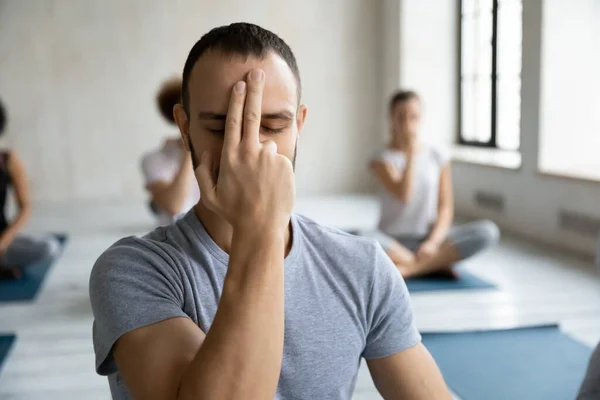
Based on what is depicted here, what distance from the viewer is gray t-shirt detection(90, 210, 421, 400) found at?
Answer: 37.0 inches

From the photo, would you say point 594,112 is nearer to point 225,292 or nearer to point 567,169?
point 567,169

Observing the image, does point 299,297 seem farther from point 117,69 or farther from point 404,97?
point 117,69

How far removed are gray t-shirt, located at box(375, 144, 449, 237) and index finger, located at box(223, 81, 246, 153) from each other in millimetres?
3089

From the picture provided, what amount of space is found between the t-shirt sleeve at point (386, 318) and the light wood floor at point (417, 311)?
1.27 metres

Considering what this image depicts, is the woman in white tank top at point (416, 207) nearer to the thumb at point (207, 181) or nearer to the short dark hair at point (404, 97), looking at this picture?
the short dark hair at point (404, 97)

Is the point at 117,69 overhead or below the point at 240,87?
overhead

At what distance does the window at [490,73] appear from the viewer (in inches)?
233

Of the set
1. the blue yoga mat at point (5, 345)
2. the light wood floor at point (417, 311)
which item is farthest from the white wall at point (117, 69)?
the blue yoga mat at point (5, 345)

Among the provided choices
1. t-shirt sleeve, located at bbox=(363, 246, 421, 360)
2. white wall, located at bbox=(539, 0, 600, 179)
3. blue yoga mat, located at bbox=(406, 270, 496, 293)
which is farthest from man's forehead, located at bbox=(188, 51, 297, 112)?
white wall, located at bbox=(539, 0, 600, 179)

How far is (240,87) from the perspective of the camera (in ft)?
2.97

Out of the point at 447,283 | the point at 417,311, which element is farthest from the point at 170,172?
the point at 447,283

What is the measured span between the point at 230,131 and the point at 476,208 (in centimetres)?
535

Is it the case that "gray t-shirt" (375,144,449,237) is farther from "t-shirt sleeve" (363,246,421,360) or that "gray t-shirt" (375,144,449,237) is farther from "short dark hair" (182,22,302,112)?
"short dark hair" (182,22,302,112)

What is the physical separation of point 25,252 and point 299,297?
11.4 feet
